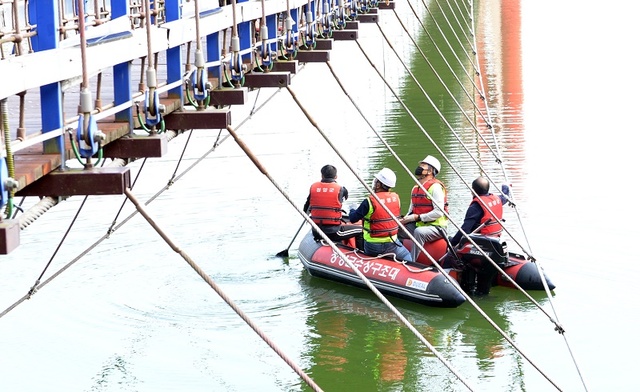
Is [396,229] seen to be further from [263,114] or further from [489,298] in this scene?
[263,114]

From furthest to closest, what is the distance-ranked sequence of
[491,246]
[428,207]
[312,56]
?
1. [312,56]
2. [428,207]
3. [491,246]

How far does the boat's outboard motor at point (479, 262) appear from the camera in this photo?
11844 mm

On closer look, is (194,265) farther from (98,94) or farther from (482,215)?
(482,215)

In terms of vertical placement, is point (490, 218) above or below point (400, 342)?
above

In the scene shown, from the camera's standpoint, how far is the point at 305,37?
14.5 meters

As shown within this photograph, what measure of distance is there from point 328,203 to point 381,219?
29.0 inches

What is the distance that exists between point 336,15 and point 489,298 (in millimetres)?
6665

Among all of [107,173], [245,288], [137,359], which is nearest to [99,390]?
[137,359]

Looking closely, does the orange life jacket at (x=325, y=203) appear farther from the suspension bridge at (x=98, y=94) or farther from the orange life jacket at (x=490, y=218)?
the suspension bridge at (x=98, y=94)

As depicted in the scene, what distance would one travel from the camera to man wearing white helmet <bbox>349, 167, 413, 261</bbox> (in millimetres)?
11977

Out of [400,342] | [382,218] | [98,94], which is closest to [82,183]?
[98,94]

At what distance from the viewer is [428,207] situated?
12.5 meters

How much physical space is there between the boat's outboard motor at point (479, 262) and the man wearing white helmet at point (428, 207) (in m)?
0.33

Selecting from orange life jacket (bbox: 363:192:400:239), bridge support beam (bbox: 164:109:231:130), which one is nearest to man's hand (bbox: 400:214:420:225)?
orange life jacket (bbox: 363:192:400:239)
